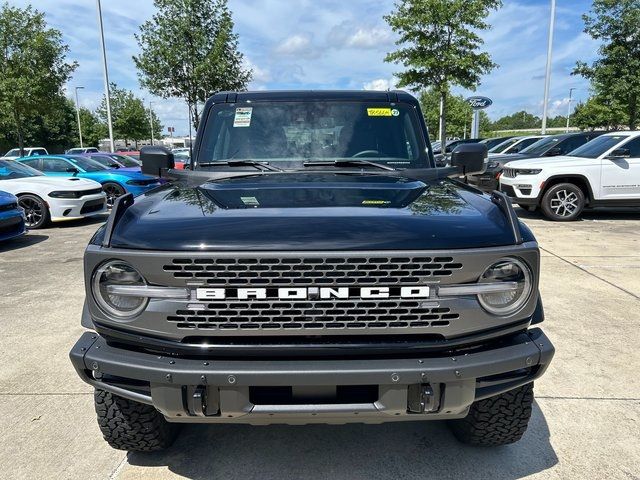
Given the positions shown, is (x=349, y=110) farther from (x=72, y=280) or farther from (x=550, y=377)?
(x=72, y=280)

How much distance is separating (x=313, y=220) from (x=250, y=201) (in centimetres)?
48

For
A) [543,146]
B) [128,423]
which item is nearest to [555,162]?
[543,146]

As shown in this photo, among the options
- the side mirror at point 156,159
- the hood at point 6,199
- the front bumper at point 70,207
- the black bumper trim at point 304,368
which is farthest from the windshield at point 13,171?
the black bumper trim at point 304,368

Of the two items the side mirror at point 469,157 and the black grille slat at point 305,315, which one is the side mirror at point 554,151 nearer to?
the side mirror at point 469,157

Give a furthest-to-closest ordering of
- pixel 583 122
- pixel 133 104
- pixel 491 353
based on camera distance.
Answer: pixel 583 122, pixel 133 104, pixel 491 353

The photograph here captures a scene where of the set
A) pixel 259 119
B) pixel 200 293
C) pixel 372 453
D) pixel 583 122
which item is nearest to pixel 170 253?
pixel 200 293

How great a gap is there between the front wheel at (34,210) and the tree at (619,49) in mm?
16679

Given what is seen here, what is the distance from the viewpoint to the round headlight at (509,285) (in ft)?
6.96

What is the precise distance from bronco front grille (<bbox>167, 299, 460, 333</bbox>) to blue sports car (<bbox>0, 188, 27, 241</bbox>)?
7586 mm

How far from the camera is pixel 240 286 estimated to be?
2012mm

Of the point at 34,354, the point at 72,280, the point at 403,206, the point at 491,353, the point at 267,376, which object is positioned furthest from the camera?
the point at 72,280

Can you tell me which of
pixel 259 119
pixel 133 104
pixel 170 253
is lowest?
pixel 170 253

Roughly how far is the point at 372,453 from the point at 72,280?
4.92 metres

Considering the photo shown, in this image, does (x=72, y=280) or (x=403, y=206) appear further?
(x=72, y=280)
